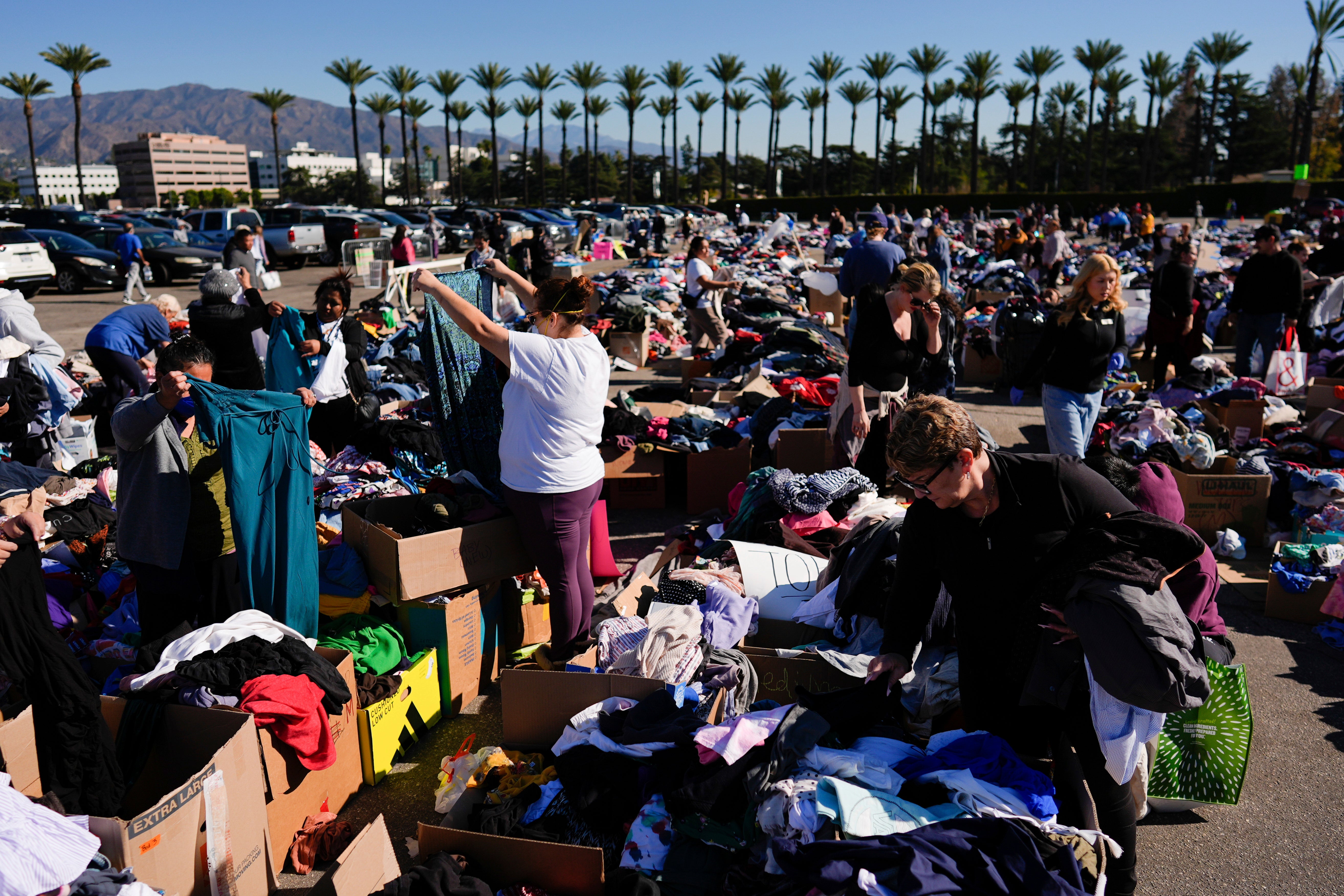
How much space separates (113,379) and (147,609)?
148 inches

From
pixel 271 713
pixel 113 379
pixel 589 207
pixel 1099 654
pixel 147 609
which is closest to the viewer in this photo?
pixel 1099 654

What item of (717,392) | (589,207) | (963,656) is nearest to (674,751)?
(963,656)

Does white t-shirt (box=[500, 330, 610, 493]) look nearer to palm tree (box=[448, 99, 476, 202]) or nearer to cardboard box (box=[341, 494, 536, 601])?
cardboard box (box=[341, 494, 536, 601])

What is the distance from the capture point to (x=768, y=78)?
66125 mm

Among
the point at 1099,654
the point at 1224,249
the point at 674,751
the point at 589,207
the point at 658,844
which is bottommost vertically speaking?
the point at 658,844

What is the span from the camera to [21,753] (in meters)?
2.80

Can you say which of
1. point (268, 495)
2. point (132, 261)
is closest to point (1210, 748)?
point (268, 495)

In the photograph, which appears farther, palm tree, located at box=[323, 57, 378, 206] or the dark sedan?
palm tree, located at box=[323, 57, 378, 206]

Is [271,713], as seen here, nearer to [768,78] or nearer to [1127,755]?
[1127,755]

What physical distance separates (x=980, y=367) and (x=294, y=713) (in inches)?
349

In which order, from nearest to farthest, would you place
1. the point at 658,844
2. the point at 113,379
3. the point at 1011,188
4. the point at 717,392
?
the point at 658,844 → the point at 113,379 → the point at 717,392 → the point at 1011,188

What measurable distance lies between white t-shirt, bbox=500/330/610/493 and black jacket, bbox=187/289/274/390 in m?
2.63

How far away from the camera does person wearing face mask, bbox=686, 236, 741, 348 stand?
34.4ft

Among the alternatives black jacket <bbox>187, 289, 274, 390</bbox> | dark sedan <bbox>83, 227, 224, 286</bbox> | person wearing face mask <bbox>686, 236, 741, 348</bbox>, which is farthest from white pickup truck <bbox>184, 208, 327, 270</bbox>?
black jacket <bbox>187, 289, 274, 390</bbox>
